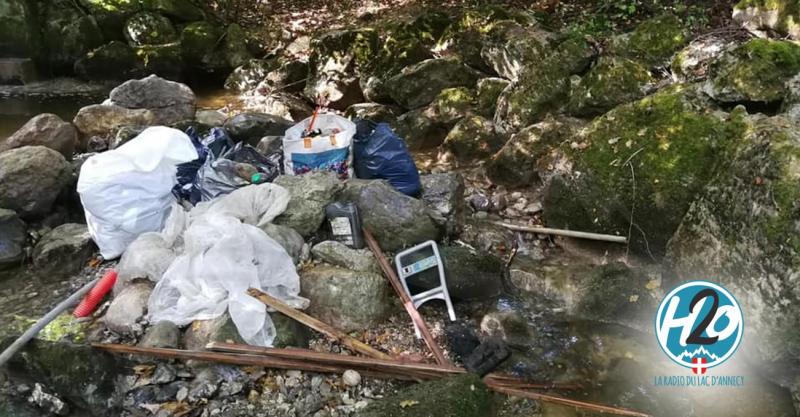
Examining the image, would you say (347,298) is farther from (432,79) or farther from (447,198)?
(432,79)

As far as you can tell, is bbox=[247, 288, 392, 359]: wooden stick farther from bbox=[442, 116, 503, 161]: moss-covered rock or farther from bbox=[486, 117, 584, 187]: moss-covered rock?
bbox=[442, 116, 503, 161]: moss-covered rock

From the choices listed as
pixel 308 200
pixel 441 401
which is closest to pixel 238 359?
pixel 441 401

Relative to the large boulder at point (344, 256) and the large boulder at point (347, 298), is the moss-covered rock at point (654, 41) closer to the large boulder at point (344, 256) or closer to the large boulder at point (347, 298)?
the large boulder at point (344, 256)

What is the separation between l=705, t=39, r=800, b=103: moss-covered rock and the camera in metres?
3.73

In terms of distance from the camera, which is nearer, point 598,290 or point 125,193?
point 598,290

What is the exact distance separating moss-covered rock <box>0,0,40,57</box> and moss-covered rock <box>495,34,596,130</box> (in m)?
8.32

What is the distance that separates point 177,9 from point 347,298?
8.46 metres

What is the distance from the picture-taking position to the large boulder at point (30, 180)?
406 cm

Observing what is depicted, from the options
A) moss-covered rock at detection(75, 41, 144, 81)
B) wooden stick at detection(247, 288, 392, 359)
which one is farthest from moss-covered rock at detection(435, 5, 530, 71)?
moss-covered rock at detection(75, 41, 144, 81)

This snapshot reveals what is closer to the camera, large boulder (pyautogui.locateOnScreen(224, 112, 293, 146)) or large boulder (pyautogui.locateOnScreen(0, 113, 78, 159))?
large boulder (pyautogui.locateOnScreen(0, 113, 78, 159))

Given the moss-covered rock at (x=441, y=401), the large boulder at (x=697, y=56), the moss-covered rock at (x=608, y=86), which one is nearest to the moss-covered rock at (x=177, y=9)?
the moss-covered rock at (x=608, y=86)

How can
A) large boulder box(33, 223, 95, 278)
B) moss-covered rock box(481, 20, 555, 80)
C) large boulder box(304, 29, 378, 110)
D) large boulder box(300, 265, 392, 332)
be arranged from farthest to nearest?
large boulder box(304, 29, 378, 110), moss-covered rock box(481, 20, 555, 80), large boulder box(33, 223, 95, 278), large boulder box(300, 265, 392, 332)

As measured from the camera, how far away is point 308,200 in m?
3.78

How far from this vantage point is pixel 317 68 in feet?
25.8
